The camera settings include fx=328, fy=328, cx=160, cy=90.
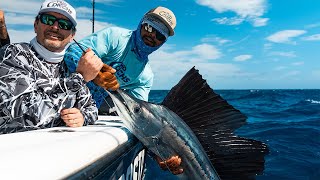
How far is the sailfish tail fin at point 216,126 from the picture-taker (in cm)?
216

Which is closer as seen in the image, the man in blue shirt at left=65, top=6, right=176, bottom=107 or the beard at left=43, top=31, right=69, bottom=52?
the beard at left=43, top=31, right=69, bottom=52

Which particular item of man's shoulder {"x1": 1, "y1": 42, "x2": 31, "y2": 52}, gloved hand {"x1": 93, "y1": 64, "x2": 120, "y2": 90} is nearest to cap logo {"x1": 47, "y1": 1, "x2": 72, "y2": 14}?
man's shoulder {"x1": 1, "y1": 42, "x2": 31, "y2": 52}

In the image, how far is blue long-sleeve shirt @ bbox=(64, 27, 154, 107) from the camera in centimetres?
304

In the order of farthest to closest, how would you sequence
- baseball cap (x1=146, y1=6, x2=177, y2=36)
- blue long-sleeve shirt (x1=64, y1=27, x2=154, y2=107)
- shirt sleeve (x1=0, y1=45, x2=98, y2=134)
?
1. baseball cap (x1=146, y1=6, x2=177, y2=36)
2. blue long-sleeve shirt (x1=64, y1=27, x2=154, y2=107)
3. shirt sleeve (x1=0, y1=45, x2=98, y2=134)

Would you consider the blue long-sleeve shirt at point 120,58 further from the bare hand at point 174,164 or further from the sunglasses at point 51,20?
the bare hand at point 174,164

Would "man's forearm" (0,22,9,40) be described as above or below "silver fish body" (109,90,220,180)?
above

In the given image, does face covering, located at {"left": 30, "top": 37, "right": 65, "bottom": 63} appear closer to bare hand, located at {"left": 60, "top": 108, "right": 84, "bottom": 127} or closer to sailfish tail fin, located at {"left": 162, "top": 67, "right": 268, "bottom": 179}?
bare hand, located at {"left": 60, "top": 108, "right": 84, "bottom": 127}

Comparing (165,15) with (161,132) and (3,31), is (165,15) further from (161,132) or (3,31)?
(161,132)

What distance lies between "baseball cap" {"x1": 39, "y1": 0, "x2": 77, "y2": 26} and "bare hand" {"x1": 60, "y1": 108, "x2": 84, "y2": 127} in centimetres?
62

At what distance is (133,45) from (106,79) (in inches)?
54.1

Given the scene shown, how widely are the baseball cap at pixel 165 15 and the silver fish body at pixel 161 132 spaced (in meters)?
1.48

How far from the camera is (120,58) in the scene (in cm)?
332

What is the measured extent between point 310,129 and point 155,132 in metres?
6.21

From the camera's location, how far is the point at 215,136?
7.14 ft
